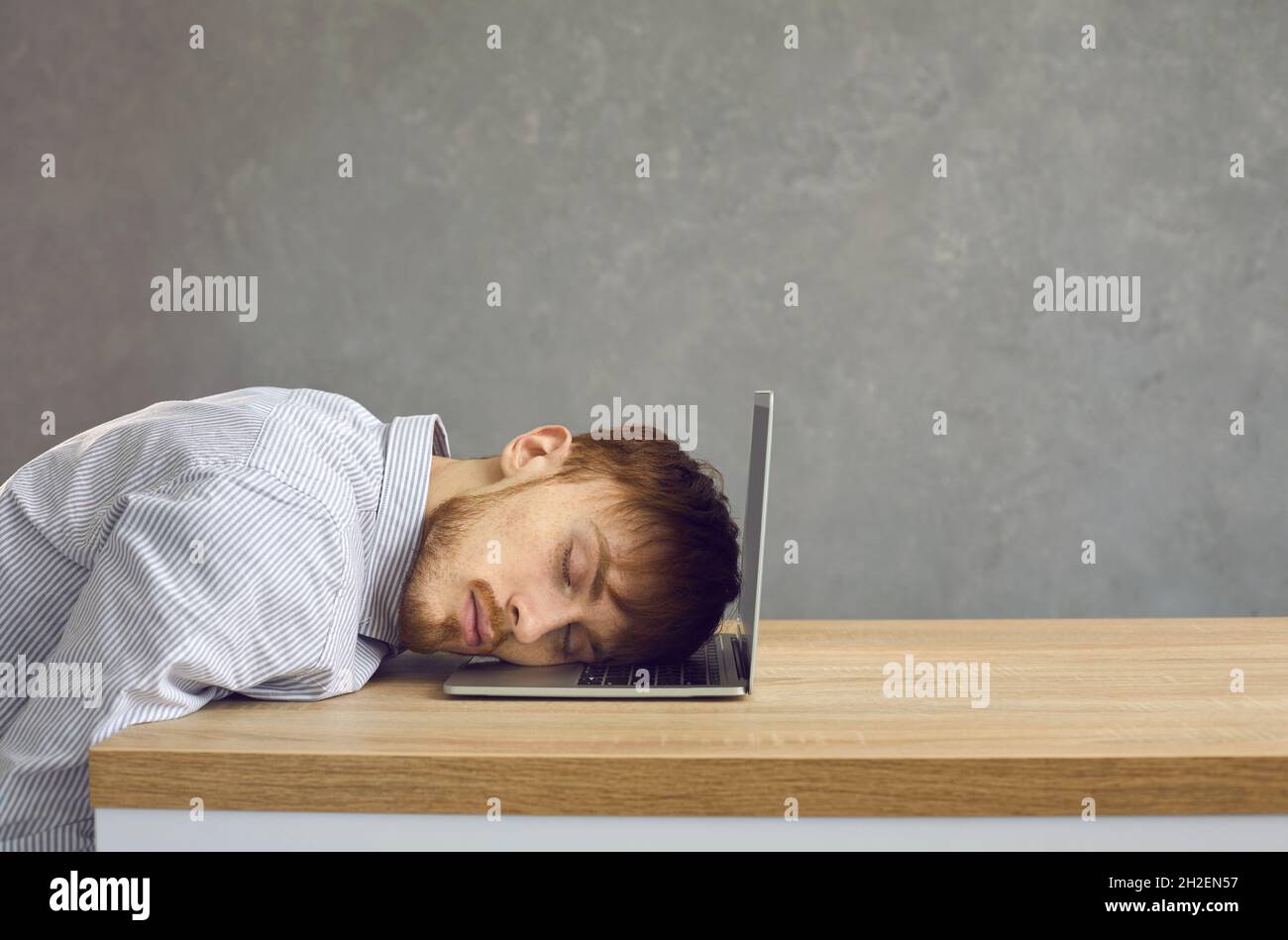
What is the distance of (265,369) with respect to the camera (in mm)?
2699

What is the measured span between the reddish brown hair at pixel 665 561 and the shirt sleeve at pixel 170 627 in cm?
28

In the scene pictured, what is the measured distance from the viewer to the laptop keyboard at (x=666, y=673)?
1035 millimetres

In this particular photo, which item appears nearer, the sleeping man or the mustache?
the sleeping man

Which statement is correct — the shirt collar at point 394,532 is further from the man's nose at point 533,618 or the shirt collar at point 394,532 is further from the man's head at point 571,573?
the man's nose at point 533,618

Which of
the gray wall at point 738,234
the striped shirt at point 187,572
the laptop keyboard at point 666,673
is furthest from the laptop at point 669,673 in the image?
the gray wall at point 738,234

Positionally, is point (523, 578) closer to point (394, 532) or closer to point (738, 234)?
point (394, 532)

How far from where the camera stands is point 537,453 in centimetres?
126

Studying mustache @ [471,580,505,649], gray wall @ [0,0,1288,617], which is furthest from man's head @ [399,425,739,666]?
gray wall @ [0,0,1288,617]

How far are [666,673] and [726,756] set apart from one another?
0.31 metres

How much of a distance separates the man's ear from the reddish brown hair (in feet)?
0.06

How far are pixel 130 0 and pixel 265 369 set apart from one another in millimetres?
954

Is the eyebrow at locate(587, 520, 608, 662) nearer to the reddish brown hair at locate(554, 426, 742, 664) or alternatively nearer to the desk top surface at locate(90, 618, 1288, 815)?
the reddish brown hair at locate(554, 426, 742, 664)

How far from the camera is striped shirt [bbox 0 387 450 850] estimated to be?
866mm

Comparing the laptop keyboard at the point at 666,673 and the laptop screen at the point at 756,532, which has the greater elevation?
the laptop screen at the point at 756,532
